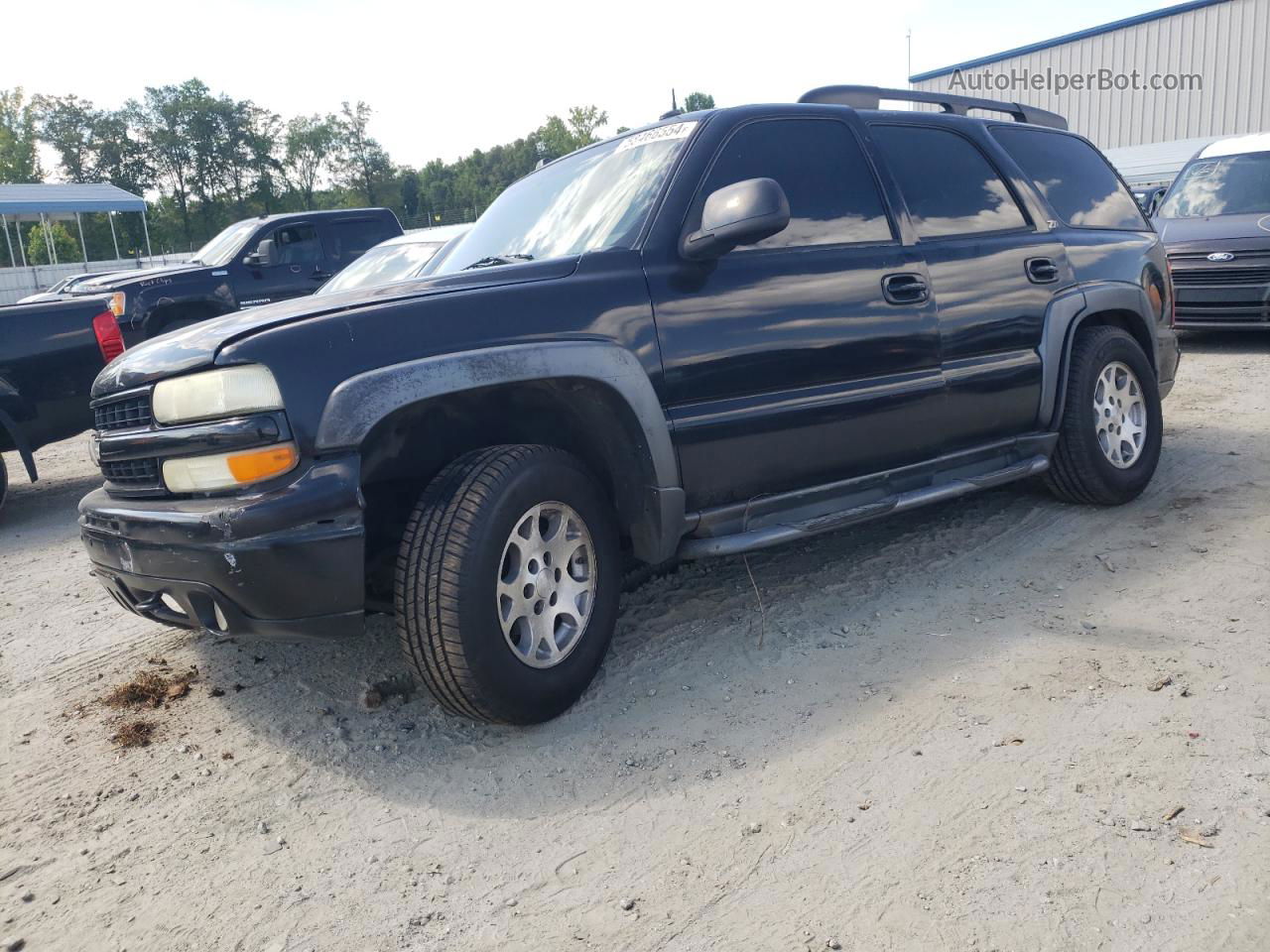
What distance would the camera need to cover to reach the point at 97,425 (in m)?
3.20

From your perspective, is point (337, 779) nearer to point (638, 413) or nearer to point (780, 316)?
point (638, 413)

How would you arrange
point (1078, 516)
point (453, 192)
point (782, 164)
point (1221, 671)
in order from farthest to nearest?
point (453, 192) → point (1078, 516) → point (782, 164) → point (1221, 671)

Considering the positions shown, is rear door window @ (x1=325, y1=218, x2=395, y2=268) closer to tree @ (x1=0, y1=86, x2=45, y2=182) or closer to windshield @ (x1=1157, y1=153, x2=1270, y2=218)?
windshield @ (x1=1157, y1=153, x2=1270, y2=218)

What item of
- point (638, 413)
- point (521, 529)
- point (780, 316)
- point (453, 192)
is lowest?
point (521, 529)

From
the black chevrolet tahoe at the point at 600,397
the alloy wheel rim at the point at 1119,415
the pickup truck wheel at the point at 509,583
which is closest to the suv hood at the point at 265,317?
the black chevrolet tahoe at the point at 600,397

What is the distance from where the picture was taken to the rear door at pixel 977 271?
3.96 meters

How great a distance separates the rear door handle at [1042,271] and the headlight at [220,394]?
3274 millimetres

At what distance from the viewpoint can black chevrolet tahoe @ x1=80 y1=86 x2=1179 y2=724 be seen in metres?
2.62

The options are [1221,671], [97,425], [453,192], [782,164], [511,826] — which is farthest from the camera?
[453,192]

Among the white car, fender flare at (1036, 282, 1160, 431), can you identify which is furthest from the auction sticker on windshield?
the white car

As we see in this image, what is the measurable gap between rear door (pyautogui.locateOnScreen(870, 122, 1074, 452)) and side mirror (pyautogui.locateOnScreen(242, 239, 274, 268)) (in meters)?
8.53

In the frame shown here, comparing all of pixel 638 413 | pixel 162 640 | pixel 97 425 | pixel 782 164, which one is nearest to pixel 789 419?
pixel 638 413

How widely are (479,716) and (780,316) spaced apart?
1.67m

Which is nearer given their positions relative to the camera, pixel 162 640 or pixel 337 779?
pixel 337 779
